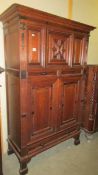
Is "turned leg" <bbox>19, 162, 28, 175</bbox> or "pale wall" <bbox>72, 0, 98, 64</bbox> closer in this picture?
"turned leg" <bbox>19, 162, 28, 175</bbox>

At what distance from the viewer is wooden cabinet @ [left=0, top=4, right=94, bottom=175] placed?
152cm

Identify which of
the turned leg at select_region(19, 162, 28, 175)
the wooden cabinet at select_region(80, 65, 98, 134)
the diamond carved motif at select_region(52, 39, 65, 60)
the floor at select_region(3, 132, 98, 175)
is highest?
the diamond carved motif at select_region(52, 39, 65, 60)

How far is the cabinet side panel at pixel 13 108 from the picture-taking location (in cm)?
168

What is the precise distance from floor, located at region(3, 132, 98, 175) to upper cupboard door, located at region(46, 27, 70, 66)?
1385 mm

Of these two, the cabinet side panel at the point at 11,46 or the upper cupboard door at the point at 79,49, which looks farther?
the upper cupboard door at the point at 79,49

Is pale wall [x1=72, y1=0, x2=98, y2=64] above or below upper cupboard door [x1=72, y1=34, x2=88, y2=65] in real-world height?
above

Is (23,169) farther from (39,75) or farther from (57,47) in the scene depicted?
(57,47)

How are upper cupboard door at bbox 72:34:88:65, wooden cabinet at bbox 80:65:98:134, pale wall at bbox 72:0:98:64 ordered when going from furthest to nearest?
pale wall at bbox 72:0:98:64 → wooden cabinet at bbox 80:65:98:134 → upper cupboard door at bbox 72:34:88:65

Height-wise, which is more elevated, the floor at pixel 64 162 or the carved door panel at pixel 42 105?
the carved door panel at pixel 42 105

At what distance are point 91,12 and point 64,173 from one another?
9.45 ft

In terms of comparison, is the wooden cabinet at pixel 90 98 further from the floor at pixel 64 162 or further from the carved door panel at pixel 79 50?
the floor at pixel 64 162

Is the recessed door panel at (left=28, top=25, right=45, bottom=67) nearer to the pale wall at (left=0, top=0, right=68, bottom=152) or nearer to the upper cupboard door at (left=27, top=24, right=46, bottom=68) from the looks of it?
the upper cupboard door at (left=27, top=24, right=46, bottom=68)

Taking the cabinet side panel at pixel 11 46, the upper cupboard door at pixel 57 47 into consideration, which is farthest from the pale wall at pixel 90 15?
the cabinet side panel at pixel 11 46

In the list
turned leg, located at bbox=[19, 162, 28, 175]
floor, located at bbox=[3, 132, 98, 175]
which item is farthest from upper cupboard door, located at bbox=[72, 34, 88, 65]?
turned leg, located at bbox=[19, 162, 28, 175]
